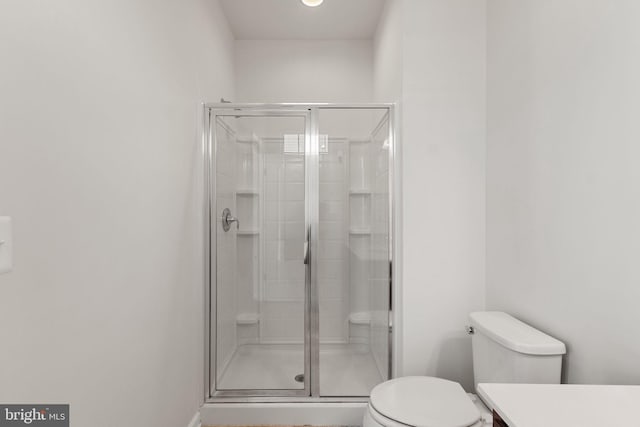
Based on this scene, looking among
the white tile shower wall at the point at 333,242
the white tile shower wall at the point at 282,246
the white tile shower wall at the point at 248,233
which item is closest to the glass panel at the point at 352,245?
the white tile shower wall at the point at 333,242

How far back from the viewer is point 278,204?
2.20m

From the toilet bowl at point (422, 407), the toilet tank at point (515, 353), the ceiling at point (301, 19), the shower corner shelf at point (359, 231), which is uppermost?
the ceiling at point (301, 19)

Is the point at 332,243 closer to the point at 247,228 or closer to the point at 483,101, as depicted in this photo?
the point at 247,228

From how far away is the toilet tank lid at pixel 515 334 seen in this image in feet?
4.51

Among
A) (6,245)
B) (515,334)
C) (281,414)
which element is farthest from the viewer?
(281,414)

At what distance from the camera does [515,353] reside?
143 centimetres

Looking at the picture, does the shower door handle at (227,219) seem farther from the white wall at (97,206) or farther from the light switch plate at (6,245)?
the light switch plate at (6,245)

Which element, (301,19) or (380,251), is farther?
(301,19)

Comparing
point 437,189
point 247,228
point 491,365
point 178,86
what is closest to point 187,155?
point 178,86

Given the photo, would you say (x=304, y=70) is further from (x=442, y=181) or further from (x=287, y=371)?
(x=287, y=371)

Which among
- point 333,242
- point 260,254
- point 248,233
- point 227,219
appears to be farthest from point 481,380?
point 227,219

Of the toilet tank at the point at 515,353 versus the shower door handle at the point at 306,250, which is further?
the shower door handle at the point at 306,250

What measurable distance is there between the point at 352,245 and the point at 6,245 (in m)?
1.69

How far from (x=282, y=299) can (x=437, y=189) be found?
108 cm
